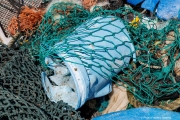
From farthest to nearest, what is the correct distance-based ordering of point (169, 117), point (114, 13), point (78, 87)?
1. point (114, 13)
2. point (78, 87)
3. point (169, 117)

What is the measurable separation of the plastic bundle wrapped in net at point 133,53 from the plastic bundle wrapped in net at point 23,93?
13 centimetres

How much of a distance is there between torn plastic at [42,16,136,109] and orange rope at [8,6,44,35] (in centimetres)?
34

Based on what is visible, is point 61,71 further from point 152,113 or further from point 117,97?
point 152,113

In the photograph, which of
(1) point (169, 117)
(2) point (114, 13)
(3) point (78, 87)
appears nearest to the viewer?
(1) point (169, 117)

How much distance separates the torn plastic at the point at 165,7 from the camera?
218 cm

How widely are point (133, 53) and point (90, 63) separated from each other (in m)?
0.25

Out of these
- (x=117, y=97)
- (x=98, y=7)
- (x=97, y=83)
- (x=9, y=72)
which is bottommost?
(x=117, y=97)

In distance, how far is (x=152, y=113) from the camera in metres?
1.57

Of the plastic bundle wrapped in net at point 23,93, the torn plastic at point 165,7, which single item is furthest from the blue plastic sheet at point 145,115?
the torn plastic at point 165,7

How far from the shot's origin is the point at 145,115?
1567 millimetres

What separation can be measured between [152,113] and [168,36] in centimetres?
54

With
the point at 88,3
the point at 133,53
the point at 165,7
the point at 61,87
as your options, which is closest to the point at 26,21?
the point at 88,3

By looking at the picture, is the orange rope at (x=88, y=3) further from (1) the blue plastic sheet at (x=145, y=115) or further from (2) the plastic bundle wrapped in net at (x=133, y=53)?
(1) the blue plastic sheet at (x=145, y=115)

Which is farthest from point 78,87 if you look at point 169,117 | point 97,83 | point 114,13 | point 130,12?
point 130,12
